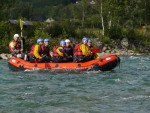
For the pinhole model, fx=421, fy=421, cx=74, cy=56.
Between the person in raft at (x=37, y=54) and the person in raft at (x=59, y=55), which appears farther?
the person in raft at (x=37, y=54)

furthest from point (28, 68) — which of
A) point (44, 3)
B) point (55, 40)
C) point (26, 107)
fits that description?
point (44, 3)

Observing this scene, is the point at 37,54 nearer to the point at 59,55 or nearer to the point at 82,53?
the point at 59,55

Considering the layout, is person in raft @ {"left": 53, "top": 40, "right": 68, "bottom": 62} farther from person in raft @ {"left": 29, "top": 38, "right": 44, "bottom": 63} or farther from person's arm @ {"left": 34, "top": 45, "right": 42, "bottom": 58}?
person's arm @ {"left": 34, "top": 45, "right": 42, "bottom": 58}

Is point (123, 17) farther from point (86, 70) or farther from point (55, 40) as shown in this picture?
point (86, 70)

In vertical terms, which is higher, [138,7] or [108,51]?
[138,7]

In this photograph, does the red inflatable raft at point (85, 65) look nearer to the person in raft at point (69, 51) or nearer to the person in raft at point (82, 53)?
the person in raft at point (82, 53)

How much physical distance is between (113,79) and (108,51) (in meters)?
24.9

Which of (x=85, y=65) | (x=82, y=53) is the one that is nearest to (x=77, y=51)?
(x=82, y=53)

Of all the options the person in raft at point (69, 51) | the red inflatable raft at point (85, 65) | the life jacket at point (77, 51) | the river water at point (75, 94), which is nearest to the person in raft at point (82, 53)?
the life jacket at point (77, 51)

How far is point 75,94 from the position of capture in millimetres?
12227

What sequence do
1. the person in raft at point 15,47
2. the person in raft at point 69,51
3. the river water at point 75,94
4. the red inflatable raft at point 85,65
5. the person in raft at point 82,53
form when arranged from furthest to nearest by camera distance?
the person in raft at point 15,47 → the person in raft at point 69,51 → the person in raft at point 82,53 → the red inflatable raft at point 85,65 → the river water at point 75,94

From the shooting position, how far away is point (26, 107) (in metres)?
10.5

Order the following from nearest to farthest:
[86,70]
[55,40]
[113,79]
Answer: [113,79], [86,70], [55,40]

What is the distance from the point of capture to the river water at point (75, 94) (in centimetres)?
1028
